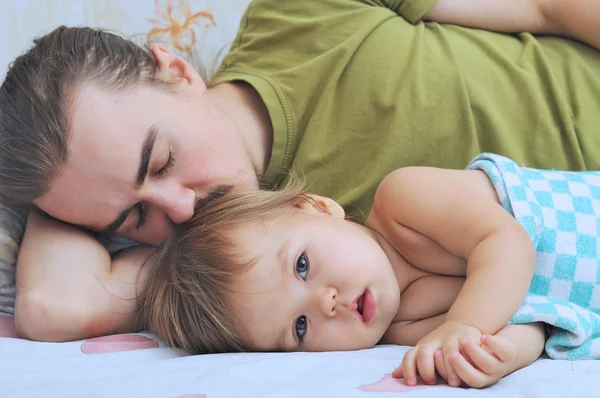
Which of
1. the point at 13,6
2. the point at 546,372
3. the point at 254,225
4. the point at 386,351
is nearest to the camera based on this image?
the point at 546,372

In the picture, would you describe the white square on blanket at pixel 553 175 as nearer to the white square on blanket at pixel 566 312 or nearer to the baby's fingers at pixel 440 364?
the white square on blanket at pixel 566 312

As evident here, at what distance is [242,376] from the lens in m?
0.89

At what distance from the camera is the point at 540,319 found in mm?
1021

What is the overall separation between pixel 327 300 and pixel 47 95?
0.62 metres

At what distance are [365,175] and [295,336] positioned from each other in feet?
1.54

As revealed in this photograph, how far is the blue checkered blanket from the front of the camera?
1.03m

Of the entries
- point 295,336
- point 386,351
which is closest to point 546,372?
point 386,351

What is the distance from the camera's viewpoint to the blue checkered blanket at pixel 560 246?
3.39 ft

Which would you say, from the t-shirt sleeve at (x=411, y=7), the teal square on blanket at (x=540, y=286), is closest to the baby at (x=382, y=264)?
the teal square on blanket at (x=540, y=286)

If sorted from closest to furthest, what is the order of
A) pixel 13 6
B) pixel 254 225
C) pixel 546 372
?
pixel 546 372 → pixel 254 225 → pixel 13 6

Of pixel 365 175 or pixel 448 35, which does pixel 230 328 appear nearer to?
pixel 365 175

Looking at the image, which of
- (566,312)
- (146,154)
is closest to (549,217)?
(566,312)

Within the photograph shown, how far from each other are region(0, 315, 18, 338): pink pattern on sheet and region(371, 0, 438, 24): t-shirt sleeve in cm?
101

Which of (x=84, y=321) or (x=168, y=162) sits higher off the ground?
(x=168, y=162)
